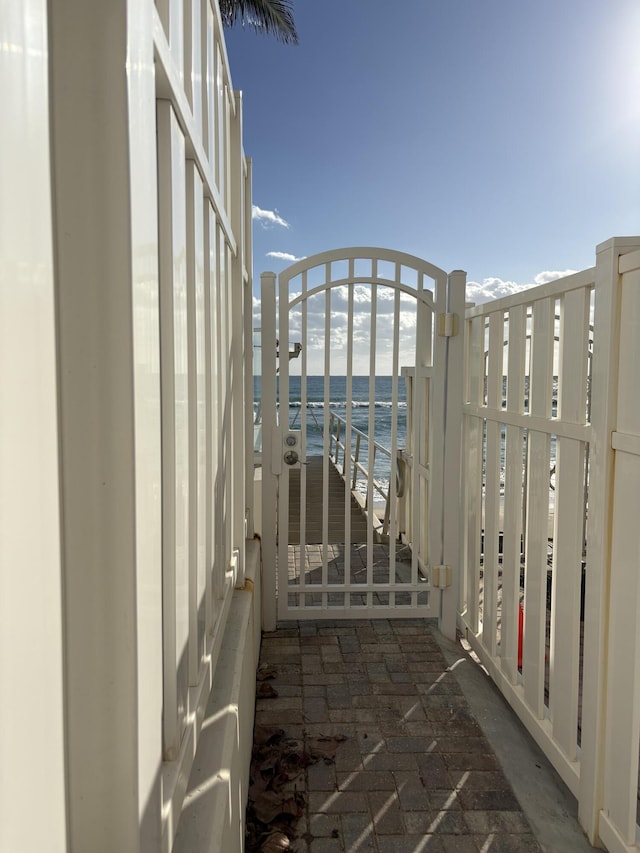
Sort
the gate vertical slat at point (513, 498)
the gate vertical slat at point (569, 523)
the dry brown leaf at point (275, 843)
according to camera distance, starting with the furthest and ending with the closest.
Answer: the gate vertical slat at point (513, 498), the gate vertical slat at point (569, 523), the dry brown leaf at point (275, 843)

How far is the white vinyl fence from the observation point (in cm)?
162

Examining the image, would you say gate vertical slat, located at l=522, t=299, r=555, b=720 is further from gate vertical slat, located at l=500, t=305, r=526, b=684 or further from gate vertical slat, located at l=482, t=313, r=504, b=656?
gate vertical slat, located at l=482, t=313, r=504, b=656

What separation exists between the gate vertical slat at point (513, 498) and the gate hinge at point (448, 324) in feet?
2.39

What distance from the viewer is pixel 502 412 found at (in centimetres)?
256

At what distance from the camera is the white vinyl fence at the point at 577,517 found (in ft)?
5.30

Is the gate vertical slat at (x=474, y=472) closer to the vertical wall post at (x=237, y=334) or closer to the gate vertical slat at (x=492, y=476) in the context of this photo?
the gate vertical slat at (x=492, y=476)

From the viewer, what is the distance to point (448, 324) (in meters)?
3.20

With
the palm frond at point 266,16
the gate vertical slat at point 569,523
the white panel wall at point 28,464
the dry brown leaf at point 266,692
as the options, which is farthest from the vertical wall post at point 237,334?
the palm frond at point 266,16

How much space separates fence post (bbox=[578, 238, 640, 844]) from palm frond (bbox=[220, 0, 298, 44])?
343 inches

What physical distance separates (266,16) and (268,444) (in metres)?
8.08

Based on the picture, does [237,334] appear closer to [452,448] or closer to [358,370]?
[358,370]

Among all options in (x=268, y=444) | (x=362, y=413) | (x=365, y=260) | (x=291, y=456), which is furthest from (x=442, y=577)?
(x=362, y=413)

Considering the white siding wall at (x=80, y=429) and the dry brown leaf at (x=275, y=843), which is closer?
the white siding wall at (x=80, y=429)

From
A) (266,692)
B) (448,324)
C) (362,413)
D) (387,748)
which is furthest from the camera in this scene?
(362,413)
